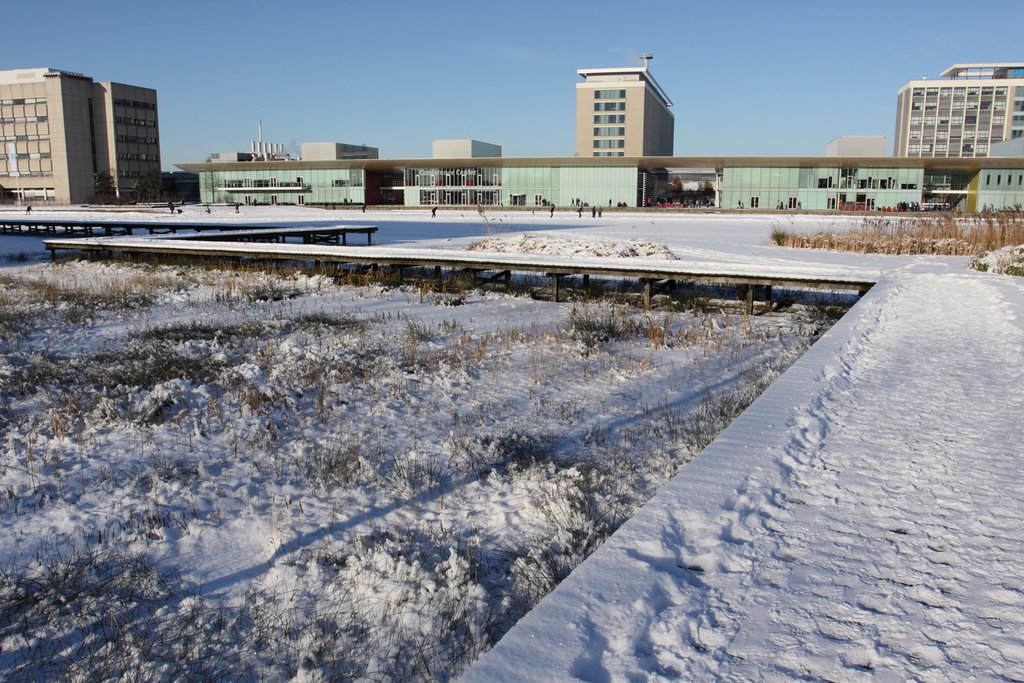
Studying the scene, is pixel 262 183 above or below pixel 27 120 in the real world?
below

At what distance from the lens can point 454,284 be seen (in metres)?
16.1

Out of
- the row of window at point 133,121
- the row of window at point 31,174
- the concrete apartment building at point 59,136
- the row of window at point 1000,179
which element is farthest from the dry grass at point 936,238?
the row of window at point 133,121

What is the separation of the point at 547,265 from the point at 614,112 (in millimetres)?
109613

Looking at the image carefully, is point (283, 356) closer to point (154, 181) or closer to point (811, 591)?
point (811, 591)

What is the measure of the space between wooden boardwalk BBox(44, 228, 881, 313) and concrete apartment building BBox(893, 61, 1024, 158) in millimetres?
135562

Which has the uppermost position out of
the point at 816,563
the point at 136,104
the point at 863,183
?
the point at 136,104

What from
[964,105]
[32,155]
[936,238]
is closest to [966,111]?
[964,105]

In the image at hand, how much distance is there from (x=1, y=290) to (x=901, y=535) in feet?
54.5

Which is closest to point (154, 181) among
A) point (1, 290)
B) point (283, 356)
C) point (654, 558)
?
point (1, 290)

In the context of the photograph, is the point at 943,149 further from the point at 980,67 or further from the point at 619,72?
the point at 619,72

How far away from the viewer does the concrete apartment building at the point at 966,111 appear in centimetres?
12719

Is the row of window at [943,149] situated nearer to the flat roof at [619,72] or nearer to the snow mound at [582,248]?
the flat roof at [619,72]

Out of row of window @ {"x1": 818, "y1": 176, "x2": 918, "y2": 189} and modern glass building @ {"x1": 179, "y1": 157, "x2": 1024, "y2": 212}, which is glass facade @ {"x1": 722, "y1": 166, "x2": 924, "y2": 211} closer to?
row of window @ {"x1": 818, "y1": 176, "x2": 918, "y2": 189}

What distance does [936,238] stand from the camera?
20.5 metres
